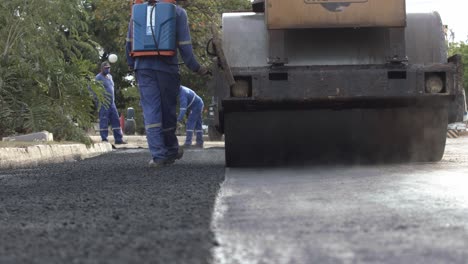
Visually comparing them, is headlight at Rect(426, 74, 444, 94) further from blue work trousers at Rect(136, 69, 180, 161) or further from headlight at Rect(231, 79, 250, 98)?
blue work trousers at Rect(136, 69, 180, 161)

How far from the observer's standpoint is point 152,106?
685cm

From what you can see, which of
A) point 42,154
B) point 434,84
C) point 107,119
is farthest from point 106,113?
point 434,84

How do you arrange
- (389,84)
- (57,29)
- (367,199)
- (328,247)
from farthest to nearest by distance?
1. (57,29)
2. (389,84)
3. (367,199)
4. (328,247)

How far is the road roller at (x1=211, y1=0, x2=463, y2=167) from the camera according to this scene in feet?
19.5

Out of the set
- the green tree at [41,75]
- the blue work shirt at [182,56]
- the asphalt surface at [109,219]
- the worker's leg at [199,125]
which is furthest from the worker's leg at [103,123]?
the asphalt surface at [109,219]

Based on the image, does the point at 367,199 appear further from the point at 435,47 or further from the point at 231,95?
the point at 435,47

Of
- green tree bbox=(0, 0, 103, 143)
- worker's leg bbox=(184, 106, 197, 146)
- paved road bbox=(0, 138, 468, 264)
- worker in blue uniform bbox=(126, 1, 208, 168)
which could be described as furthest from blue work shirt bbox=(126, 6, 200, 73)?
worker's leg bbox=(184, 106, 197, 146)

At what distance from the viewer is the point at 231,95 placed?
5.96 metres

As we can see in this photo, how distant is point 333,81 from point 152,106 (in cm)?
191

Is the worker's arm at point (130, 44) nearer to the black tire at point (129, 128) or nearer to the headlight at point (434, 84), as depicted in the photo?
the headlight at point (434, 84)

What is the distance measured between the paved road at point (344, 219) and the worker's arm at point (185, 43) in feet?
6.08

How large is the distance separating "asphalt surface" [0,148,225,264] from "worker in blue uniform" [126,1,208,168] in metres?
1.19

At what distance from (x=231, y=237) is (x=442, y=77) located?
12.6ft

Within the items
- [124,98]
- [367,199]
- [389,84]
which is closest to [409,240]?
[367,199]
